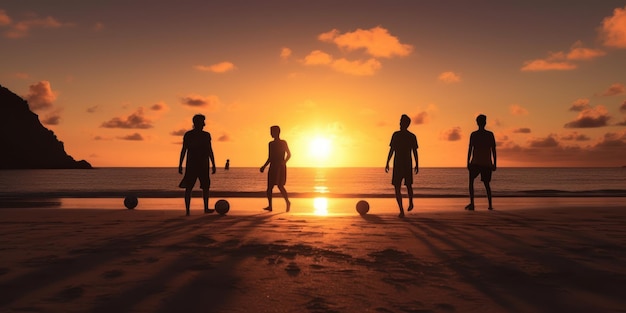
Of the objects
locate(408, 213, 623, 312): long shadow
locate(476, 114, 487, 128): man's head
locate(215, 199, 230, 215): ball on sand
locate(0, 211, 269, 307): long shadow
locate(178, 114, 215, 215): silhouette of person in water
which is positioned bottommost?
locate(408, 213, 623, 312): long shadow

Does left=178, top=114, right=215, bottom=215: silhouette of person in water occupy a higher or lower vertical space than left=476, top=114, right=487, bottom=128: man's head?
lower

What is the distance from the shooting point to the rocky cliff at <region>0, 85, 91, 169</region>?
14762 centimetres

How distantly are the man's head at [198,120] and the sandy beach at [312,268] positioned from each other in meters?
3.36

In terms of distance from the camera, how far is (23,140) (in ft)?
532

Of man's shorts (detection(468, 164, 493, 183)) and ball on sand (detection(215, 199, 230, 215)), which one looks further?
man's shorts (detection(468, 164, 493, 183))

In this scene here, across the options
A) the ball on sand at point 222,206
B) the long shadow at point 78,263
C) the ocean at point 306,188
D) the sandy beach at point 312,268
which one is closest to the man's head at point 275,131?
the ball on sand at point 222,206

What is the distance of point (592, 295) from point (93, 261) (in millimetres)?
5892

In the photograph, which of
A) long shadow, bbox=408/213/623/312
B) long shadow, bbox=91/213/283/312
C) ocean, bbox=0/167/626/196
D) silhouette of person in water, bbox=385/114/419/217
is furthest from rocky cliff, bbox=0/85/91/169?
long shadow, bbox=408/213/623/312

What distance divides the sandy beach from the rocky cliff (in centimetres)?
15796

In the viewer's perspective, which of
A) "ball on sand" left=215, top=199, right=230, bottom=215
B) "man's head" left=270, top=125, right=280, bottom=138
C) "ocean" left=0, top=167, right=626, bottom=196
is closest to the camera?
"ball on sand" left=215, top=199, right=230, bottom=215

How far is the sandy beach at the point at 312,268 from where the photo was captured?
4.83 metres

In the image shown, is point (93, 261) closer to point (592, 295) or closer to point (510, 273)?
point (510, 273)

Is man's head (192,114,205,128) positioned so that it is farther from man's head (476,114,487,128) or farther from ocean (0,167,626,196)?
ocean (0,167,626,196)

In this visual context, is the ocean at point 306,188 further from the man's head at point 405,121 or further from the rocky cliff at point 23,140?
the rocky cliff at point 23,140
